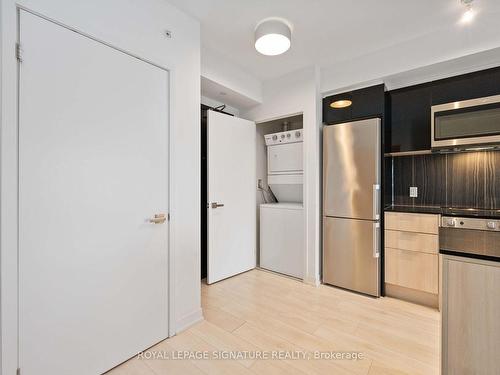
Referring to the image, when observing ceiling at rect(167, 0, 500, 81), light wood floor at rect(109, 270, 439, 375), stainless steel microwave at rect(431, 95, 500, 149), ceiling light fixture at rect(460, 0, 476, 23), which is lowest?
light wood floor at rect(109, 270, 439, 375)

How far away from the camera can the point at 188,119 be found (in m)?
1.94

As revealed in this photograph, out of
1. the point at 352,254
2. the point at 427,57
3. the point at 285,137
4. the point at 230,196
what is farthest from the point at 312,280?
the point at 427,57

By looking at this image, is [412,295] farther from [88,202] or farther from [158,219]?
[88,202]

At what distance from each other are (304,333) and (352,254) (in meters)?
1.06

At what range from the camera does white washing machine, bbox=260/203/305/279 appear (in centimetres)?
291

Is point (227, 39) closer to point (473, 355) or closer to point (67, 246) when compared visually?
point (67, 246)

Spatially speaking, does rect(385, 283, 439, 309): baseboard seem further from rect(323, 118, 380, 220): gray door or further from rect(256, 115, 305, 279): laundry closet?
rect(256, 115, 305, 279): laundry closet

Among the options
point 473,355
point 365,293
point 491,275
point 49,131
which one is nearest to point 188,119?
point 49,131

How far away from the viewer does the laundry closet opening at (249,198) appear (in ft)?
9.07

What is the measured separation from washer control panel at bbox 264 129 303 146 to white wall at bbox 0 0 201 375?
1.44 metres

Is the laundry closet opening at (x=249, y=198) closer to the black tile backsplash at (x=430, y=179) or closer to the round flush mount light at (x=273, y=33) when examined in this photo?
the round flush mount light at (x=273, y=33)

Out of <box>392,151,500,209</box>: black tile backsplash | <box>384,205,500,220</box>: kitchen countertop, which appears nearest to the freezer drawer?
<box>384,205,500,220</box>: kitchen countertop

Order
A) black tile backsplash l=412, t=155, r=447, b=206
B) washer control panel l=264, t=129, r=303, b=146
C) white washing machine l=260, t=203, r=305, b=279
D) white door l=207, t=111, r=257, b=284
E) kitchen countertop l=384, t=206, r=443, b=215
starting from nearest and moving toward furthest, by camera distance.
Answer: kitchen countertop l=384, t=206, r=443, b=215, black tile backsplash l=412, t=155, r=447, b=206, white door l=207, t=111, r=257, b=284, white washing machine l=260, t=203, r=305, b=279, washer control panel l=264, t=129, r=303, b=146

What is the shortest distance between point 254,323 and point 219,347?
40cm
